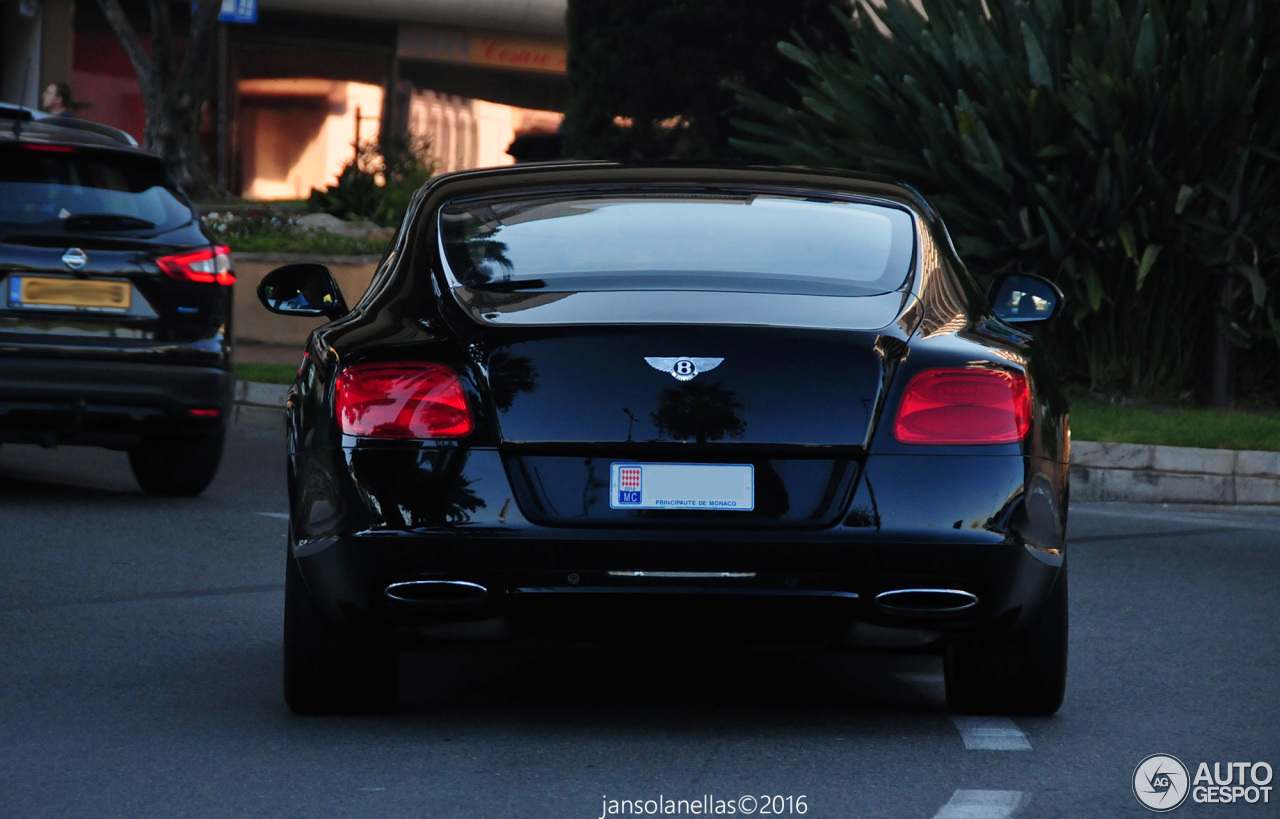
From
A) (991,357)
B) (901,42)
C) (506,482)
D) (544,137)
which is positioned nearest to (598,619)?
(506,482)

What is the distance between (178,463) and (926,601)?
5903mm

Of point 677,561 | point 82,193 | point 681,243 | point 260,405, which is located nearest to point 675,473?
point 677,561

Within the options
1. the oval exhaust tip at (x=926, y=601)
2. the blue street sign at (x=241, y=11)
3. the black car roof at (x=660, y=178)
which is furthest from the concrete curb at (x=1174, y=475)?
the blue street sign at (x=241, y=11)

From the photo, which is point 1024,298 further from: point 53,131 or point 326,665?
point 53,131

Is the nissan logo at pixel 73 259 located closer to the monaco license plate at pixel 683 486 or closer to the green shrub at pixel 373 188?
the monaco license plate at pixel 683 486

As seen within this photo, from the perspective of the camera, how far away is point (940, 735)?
486 centimetres

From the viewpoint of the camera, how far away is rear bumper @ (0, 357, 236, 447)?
346 inches

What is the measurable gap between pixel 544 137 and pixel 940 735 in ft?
85.0

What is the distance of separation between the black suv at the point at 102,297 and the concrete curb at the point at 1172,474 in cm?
456

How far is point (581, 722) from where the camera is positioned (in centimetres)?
494

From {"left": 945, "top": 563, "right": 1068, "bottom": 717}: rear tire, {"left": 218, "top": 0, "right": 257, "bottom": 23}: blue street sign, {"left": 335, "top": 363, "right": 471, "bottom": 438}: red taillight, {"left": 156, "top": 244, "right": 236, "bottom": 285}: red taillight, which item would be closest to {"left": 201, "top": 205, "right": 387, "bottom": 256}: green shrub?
{"left": 218, "top": 0, "right": 257, "bottom": 23}: blue street sign

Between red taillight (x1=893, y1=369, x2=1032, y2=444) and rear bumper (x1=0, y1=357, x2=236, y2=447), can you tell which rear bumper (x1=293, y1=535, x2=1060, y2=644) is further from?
rear bumper (x1=0, y1=357, x2=236, y2=447)

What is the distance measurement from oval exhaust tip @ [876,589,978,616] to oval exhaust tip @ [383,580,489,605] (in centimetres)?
90

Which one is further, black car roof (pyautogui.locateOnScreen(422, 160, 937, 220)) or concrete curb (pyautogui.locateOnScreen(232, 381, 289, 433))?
concrete curb (pyautogui.locateOnScreen(232, 381, 289, 433))
